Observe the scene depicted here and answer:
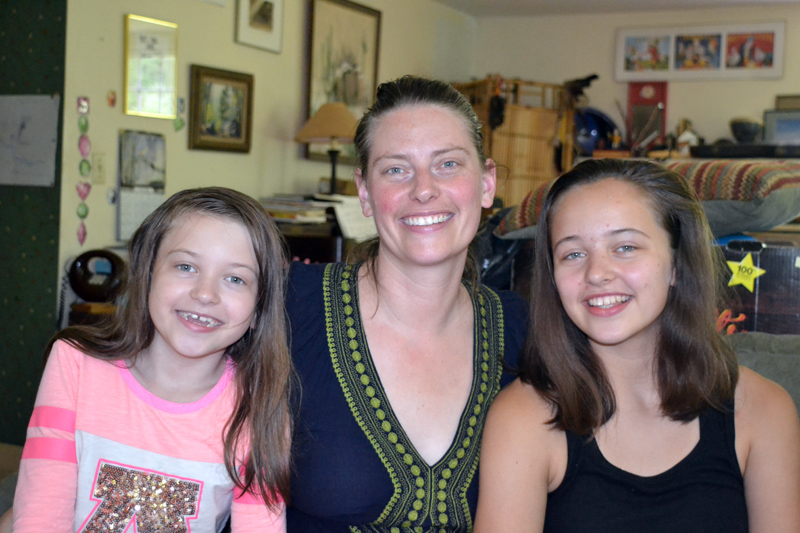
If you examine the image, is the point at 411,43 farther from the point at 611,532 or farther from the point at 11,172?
the point at 611,532

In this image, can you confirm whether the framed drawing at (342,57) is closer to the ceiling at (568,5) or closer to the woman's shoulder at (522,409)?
the ceiling at (568,5)

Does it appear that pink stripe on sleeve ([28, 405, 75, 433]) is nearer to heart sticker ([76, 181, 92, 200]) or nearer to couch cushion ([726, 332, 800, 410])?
couch cushion ([726, 332, 800, 410])

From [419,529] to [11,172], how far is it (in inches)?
118

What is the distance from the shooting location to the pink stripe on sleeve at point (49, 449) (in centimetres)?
137

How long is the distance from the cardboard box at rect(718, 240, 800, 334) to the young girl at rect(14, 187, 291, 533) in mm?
1244

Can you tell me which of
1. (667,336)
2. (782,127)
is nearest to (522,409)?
(667,336)

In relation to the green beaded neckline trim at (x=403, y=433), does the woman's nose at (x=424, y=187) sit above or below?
above

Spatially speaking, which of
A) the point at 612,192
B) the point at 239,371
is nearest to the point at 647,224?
the point at 612,192

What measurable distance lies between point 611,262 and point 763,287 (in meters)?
0.83

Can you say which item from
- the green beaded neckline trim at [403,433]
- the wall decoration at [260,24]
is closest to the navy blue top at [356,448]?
the green beaded neckline trim at [403,433]

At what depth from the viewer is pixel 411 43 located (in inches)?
242

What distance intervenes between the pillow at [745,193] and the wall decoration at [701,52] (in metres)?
4.70

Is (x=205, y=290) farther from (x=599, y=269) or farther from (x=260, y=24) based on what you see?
(x=260, y=24)

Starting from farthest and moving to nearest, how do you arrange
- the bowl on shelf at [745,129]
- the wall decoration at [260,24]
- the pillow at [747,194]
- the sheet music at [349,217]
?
the bowl on shelf at [745,129] → the wall decoration at [260,24] → the sheet music at [349,217] → the pillow at [747,194]
